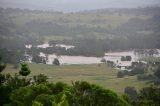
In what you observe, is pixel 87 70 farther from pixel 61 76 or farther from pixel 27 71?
pixel 27 71

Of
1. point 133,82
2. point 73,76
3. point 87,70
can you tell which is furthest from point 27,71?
point 87,70

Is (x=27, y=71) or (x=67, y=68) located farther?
(x=67, y=68)

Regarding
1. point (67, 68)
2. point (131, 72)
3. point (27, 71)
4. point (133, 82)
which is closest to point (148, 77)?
point (133, 82)

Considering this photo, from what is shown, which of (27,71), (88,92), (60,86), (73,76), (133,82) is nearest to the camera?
(88,92)

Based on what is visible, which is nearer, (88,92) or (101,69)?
(88,92)

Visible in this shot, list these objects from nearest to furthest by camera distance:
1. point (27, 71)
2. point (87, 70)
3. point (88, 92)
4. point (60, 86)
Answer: point (88, 92) → point (60, 86) → point (27, 71) → point (87, 70)

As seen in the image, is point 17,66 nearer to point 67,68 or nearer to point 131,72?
point 67,68
